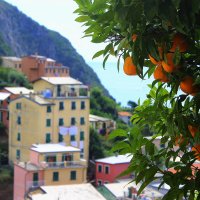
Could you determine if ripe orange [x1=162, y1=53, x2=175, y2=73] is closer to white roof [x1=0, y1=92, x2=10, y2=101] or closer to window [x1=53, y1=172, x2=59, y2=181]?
window [x1=53, y1=172, x2=59, y2=181]

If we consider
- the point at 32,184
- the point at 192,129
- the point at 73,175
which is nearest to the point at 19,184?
the point at 32,184

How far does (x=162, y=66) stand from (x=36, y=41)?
3189 inches

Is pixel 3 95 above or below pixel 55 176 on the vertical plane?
above

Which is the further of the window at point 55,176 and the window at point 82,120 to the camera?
the window at point 82,120

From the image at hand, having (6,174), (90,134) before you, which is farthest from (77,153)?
(90,134)

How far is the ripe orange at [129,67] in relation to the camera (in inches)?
71.8

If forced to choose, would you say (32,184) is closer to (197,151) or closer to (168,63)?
(197,151)

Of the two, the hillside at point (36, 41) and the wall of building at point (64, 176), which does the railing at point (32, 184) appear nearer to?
the wall of building at point (64, 176)

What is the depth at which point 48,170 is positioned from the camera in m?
22.3

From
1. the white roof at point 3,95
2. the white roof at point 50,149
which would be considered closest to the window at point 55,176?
the white roof at point 50,149

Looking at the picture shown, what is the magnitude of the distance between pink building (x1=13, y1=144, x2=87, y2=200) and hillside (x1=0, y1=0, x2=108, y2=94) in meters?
48.6

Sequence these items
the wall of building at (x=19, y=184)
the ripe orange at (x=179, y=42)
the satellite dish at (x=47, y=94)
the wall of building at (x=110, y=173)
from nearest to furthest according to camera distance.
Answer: the ripe orange at (x=179, y=42), the wall of building at (x=19, y=184), the wall of building at (x=110, y=173), the satellite dish at (x=47, y=94)

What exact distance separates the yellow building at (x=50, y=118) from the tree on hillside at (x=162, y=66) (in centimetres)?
2465

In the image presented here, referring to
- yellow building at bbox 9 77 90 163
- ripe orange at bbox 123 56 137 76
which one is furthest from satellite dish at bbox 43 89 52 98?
ripe orange at bbox 123 56 137 76
